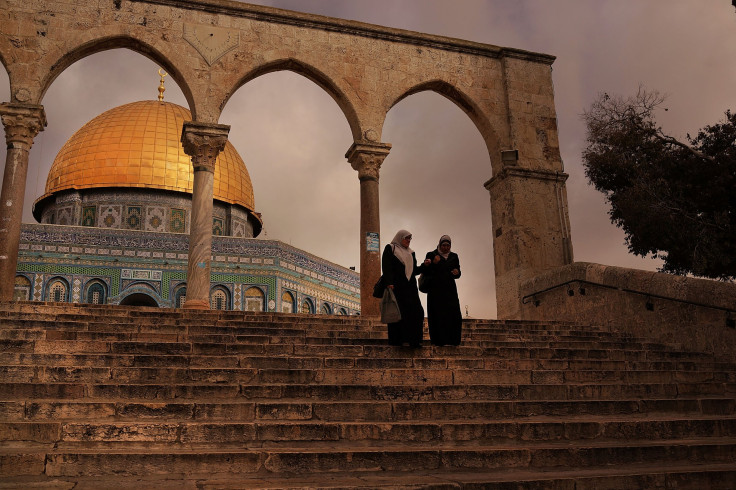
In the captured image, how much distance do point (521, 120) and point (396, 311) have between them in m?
7.83

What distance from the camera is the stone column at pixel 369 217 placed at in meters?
10.8

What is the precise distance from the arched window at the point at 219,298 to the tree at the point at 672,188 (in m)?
14.5

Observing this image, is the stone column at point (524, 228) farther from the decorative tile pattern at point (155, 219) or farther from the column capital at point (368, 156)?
the decorative tile pattern at point (155, 219)

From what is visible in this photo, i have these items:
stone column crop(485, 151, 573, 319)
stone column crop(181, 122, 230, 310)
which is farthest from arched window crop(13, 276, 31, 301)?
stone column crop(485, 151, 573, 319)

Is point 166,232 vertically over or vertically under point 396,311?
over

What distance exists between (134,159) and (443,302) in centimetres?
2351

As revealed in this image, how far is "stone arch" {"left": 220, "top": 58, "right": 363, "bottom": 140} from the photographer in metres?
11.6

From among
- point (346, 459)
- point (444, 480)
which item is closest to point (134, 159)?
point (346, 459)

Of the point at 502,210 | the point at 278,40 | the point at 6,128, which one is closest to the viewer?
the point at 6,128

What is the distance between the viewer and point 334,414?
170 inches

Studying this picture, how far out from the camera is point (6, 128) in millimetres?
10000

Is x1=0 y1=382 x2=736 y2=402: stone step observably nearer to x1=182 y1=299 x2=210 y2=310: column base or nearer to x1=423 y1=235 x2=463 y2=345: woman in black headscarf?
x1=423 y1=235 x2=463 y2=345: woman in black headscarf

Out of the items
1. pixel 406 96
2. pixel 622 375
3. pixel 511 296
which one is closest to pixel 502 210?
pixel 511 296

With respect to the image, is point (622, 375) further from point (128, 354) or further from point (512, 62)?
point (512, 62)
